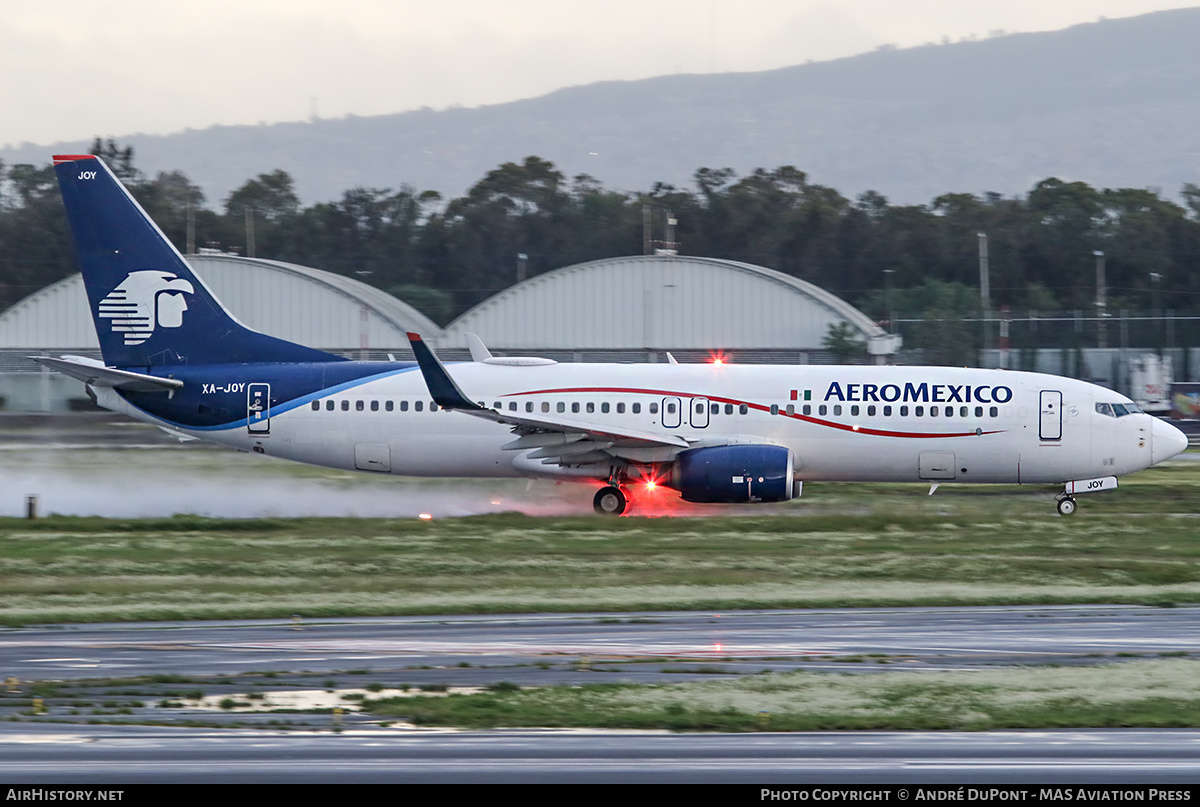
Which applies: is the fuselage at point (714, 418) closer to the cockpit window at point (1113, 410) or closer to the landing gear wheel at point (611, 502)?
the cockpit window at point (1113, 410)

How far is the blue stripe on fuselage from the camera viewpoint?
31.9m

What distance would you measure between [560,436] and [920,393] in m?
8.34

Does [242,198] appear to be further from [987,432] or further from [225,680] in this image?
[225,680]

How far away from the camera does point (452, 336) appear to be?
61.2 metres

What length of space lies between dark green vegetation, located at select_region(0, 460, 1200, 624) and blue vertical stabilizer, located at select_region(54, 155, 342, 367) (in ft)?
16.3

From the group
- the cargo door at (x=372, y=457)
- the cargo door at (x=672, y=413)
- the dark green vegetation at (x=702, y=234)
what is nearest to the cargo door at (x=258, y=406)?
the cargo door at (x=372, y=457)

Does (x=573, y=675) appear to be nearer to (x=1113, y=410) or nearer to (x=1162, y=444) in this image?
(x=1113, y=410)

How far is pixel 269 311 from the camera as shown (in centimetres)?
6309

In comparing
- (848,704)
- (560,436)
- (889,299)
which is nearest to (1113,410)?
(560,436)

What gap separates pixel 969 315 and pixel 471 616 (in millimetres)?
58456

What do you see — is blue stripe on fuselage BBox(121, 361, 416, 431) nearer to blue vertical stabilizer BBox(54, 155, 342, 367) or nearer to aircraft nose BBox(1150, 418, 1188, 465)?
blue vertical stabilizer BBox(54, 155, 342, 367)

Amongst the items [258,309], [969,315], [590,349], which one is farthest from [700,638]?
[969,315]

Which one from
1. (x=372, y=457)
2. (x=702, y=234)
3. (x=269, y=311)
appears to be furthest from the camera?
(x=702, y=234)

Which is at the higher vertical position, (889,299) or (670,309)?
(889,299)
